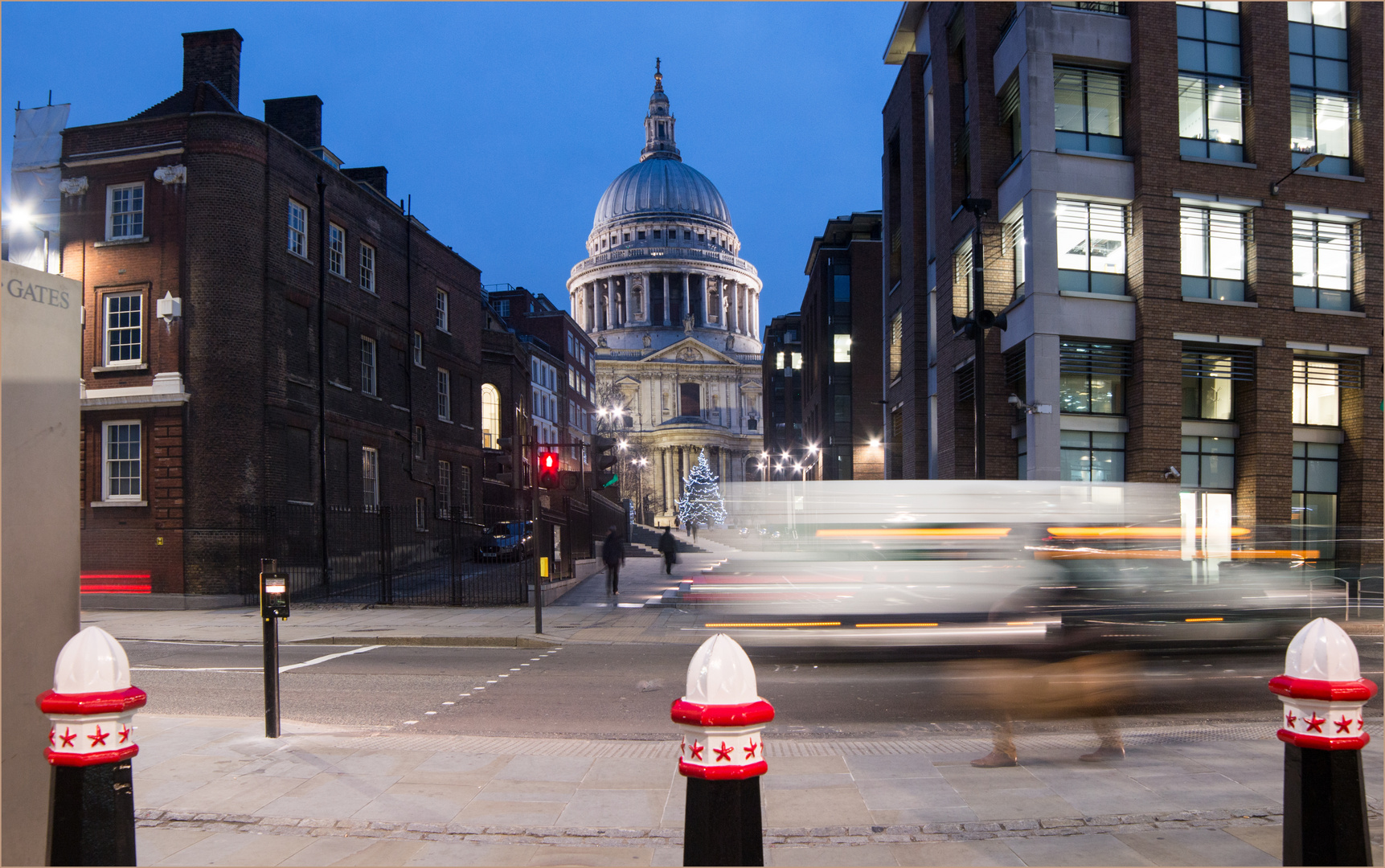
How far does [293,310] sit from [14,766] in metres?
25.1

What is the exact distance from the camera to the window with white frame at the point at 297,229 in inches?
1099

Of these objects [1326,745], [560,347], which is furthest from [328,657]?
[560,347]

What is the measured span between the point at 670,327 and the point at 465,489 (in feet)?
358

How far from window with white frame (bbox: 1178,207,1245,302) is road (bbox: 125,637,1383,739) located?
13.5 m

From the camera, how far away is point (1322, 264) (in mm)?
27875

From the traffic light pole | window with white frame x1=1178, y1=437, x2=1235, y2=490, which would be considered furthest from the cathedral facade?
the traffic light pole

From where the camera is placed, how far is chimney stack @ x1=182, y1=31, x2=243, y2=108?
27.5m

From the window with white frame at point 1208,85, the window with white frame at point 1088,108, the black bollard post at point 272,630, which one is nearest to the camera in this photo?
the black bollard post at point 272,630

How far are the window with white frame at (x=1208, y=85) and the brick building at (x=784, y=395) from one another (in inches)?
1837

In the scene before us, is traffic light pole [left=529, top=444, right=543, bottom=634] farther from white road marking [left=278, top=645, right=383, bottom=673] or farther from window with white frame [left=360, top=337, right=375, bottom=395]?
window with white frame [left=360, top=337, right=375, bottom=395]

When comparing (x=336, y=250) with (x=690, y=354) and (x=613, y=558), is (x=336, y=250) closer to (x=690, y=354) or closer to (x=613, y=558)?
(x=613, y=558)

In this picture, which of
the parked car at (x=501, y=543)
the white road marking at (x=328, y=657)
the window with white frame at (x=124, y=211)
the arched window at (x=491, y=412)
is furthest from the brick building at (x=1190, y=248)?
the arched window at (x=491, y=412)

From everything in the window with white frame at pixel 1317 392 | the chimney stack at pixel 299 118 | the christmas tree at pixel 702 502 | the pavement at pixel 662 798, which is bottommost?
the christmas tree at pixel 702 502

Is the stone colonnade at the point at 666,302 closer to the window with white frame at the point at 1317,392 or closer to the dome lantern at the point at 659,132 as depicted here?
the dome lantern at the point at 659,132
